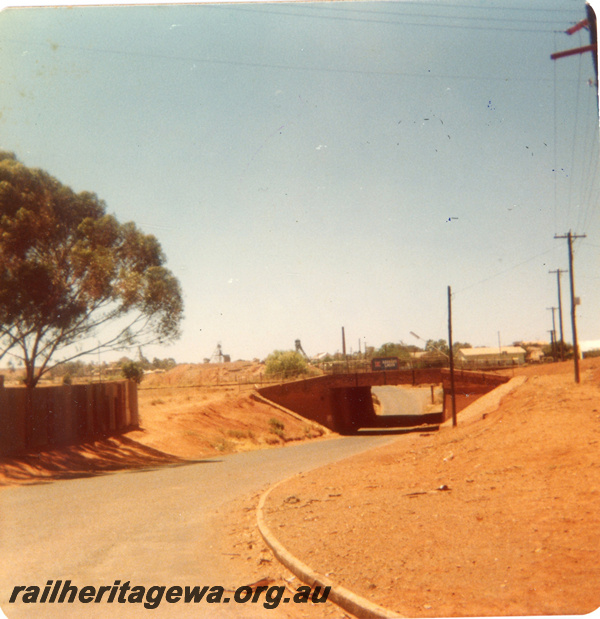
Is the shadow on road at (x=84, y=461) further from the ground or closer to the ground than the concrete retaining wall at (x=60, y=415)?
closer to the ground

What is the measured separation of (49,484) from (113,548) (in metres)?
9.68

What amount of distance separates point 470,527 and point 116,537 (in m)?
5.71

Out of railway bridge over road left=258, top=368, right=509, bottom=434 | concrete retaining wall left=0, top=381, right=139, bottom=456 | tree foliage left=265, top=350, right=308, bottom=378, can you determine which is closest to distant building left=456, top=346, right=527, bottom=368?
tree foliage left=265, top=350, right=308, bottom=378

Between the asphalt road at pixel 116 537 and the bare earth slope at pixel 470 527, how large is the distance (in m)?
1.38

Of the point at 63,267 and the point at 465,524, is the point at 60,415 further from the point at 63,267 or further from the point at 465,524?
the point at 465,524

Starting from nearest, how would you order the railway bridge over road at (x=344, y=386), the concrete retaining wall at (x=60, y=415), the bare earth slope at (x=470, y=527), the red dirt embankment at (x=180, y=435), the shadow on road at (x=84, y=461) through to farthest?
the bare earth slope at (x=470, y=527), the shadow on road at (x=84, y=461), the red dirt embankment at (x=180, y=435), the concrete retaining wall at (x=60, y=415), the railway bridge over road at (x=344, y=386)

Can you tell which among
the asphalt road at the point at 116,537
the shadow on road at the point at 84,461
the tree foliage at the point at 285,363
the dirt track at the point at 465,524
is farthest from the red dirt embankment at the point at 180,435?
the tree foliage at the point at 285,363

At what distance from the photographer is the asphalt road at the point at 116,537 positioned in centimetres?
675

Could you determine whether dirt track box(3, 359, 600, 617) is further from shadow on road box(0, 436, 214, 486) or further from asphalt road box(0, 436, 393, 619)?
shadow on road box(0, 436, 214, 486)

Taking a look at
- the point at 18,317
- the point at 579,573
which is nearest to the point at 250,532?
the point at 579,573

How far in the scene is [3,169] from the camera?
2128 cm

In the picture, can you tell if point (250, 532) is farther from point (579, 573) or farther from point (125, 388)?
point (125, 388)

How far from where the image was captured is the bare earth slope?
587 cm

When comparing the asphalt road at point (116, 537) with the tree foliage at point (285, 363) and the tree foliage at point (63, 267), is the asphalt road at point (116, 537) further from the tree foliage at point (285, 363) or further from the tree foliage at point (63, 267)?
the tree foliage at point (285, 363)
